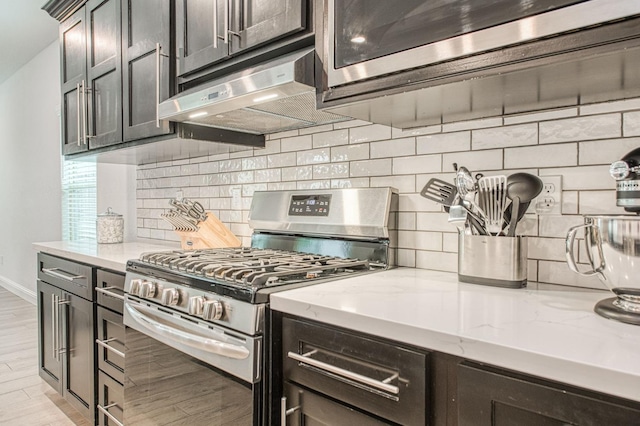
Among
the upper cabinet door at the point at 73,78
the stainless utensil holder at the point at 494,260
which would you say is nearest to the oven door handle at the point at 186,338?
the stainless utensil holder at the point at 494,260

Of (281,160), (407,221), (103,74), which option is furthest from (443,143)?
(103,74)

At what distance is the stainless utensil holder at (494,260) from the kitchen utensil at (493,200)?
0.04 metres

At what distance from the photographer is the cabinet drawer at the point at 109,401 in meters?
1.82

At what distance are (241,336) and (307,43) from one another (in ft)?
3.14

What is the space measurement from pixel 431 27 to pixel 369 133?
65cm

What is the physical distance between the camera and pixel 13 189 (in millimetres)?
5488

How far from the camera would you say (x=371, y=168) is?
1.68m

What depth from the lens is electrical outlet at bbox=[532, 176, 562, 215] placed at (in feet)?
4.02

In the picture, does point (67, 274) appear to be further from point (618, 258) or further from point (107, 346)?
point (618, 258)

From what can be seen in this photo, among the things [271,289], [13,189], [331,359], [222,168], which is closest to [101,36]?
[222,168]

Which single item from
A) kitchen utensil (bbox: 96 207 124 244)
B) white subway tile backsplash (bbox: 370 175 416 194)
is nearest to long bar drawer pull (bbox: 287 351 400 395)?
white subway tile backsplash (bbox: 370 175 416 194)

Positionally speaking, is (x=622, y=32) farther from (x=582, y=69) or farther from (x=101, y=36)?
(x=101, y=36)

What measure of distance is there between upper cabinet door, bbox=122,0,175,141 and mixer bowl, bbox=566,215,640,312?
172 centimetres

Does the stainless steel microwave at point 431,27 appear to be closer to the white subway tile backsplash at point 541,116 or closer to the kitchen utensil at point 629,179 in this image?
the kitchen utensil at point 629,179
